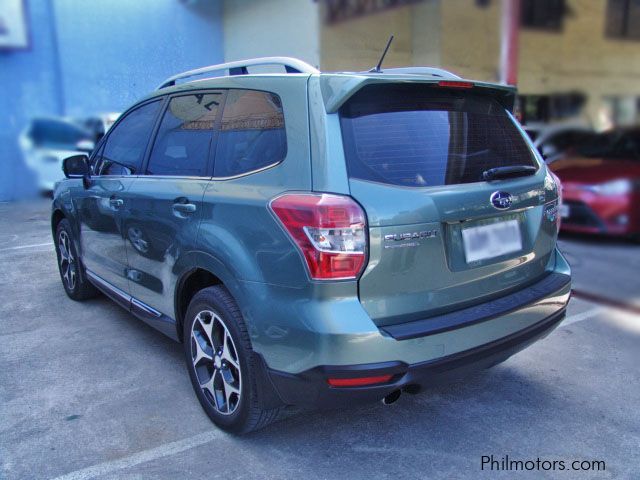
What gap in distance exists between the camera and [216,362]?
8.94ft

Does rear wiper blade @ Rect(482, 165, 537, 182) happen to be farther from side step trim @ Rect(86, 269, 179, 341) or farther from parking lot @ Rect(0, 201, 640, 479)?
side step trim @ Rect(86, 269, 179, 341)

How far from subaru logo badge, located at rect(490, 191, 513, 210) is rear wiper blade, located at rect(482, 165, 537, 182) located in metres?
0.09

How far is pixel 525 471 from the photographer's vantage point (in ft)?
7.98

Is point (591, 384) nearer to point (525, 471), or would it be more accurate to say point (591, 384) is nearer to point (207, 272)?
point (525, 471)

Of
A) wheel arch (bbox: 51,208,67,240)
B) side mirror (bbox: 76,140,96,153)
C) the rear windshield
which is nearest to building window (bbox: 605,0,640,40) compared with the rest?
side mirror (bbox: 76,140,96,153)

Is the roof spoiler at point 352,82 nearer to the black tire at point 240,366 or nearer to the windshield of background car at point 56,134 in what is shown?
the black tire at point 240,366

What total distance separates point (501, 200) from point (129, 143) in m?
2.52

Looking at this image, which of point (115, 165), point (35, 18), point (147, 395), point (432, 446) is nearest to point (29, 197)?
point (35, 18)

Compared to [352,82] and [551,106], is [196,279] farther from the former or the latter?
[551,106]

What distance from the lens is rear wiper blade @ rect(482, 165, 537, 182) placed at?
99.7 inches

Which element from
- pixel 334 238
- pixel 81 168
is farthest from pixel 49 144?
pixel 334 238

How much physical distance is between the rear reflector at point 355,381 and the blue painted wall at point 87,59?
10373 millimetres

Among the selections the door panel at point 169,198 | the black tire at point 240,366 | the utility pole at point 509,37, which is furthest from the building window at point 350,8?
the black tire at point 240,366

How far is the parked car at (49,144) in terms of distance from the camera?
410 inches
